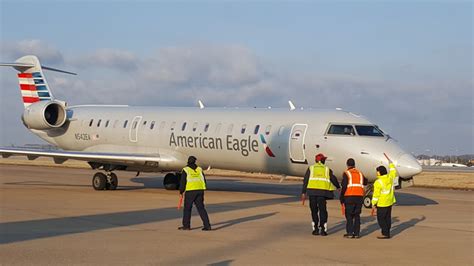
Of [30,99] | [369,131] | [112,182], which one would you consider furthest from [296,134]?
[30,99]

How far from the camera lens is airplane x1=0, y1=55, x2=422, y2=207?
63.0 feet

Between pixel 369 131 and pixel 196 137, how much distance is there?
673cm

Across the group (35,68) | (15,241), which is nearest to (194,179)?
(15,241)

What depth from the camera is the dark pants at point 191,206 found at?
1295cm

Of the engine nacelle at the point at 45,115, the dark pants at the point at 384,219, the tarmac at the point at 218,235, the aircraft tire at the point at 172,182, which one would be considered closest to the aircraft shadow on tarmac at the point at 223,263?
the tarmac at the point at 218,235

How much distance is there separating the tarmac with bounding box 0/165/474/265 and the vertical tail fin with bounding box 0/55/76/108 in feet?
30.6

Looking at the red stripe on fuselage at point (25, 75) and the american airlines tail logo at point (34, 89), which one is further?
the red stripe on fuselage at point (25, 75)

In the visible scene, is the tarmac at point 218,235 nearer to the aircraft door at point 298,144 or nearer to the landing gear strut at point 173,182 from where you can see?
the aircraft door at point 298,144

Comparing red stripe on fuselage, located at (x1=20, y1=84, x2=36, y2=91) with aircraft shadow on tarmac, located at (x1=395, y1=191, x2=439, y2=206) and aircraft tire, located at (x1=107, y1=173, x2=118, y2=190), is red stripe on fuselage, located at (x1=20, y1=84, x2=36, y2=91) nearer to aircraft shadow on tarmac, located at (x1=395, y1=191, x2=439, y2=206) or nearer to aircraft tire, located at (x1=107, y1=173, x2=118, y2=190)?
aircraft tire, located at (x1=107, y1=173, x2=118, y2=190)

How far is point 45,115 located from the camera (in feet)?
89.6

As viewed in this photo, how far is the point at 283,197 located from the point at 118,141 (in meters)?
7.50

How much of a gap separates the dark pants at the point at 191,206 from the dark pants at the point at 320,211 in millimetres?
2022

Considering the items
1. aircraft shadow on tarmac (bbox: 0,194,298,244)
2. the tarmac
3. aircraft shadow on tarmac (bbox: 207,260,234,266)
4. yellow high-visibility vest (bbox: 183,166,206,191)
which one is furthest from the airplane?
aircraft shadow on tarmac (bbox: 207,260,234,266)

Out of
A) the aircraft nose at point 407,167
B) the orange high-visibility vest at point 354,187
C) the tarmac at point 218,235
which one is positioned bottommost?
the tarmac at point 218,235
